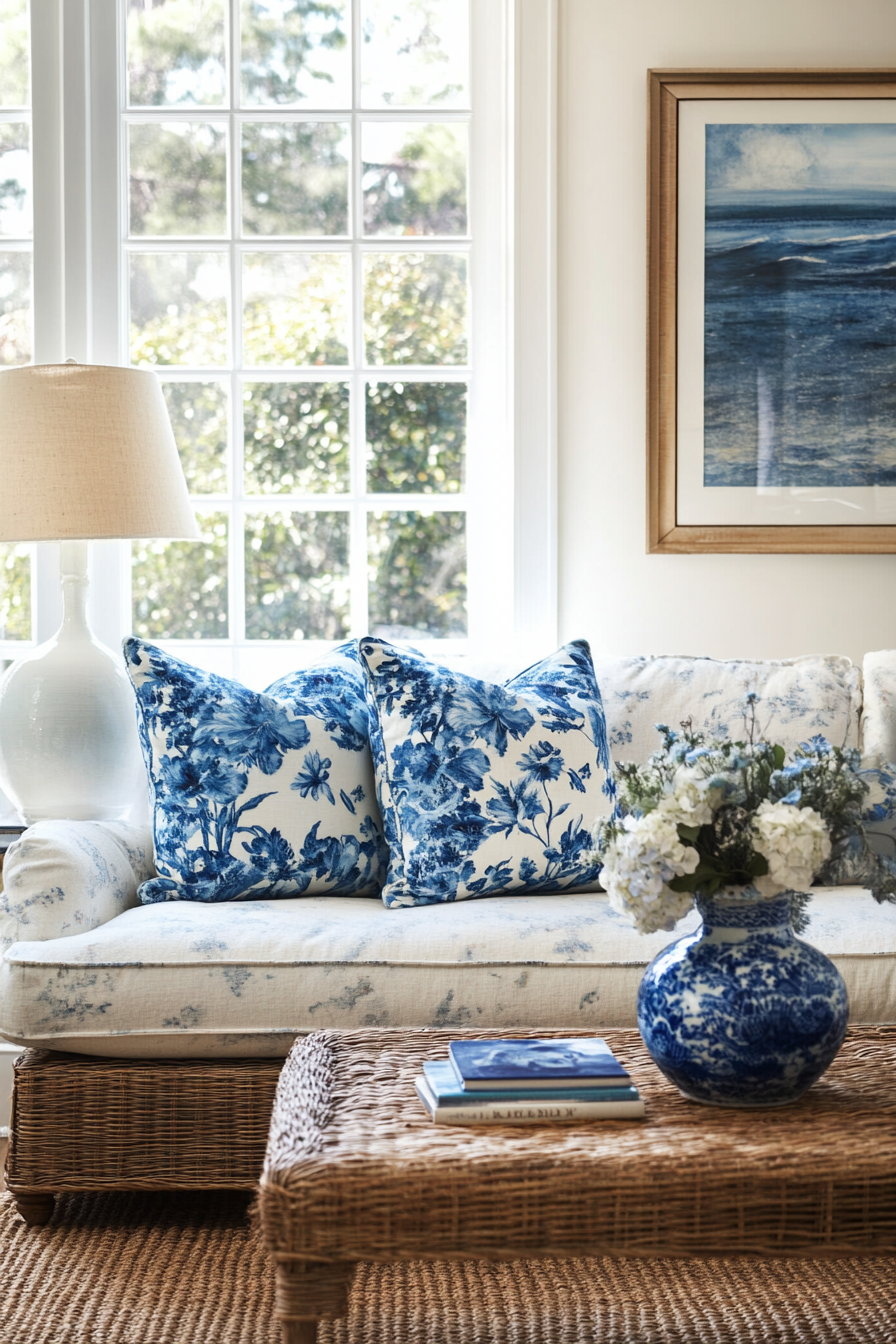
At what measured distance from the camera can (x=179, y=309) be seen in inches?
115

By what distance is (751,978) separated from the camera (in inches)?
49.8

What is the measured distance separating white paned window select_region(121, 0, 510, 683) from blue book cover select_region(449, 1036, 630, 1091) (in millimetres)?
1631

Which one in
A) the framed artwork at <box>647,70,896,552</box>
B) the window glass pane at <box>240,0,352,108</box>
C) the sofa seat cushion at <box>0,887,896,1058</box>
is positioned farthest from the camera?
the window glass pane at <box>240,0,352,108</box>

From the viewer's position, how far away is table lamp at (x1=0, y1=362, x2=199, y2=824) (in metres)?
2.35

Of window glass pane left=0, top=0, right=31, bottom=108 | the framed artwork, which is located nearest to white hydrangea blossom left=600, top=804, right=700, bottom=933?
the framed artwork

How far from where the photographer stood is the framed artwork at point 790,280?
9.12 ft

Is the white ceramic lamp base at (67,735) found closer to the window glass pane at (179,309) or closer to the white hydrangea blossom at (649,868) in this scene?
the window glass pane at (179,309)

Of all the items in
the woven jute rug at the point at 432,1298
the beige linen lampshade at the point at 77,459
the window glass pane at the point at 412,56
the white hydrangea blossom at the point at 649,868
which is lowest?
the woven jute rug at the point at 432,1298

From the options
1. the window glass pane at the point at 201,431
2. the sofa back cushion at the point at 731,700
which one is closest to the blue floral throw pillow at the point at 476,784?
the sofa back cushion at the point at 731,700

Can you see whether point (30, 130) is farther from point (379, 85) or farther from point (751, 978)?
point (751, 978)

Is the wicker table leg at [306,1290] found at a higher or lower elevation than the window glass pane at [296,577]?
lower

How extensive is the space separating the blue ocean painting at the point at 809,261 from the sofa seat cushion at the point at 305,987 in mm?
1440

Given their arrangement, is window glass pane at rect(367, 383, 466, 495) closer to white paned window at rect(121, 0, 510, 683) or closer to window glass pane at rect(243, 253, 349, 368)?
white paned window at rect(121, 0, 510, 683)

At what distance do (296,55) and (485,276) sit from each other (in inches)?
27.5
